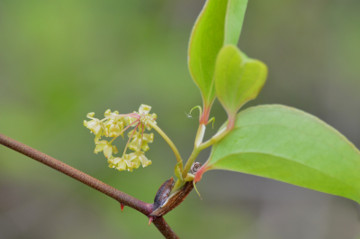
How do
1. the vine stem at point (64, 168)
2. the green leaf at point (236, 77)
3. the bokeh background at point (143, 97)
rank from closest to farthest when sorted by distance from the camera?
the green leaf at point (236, 77) < the vine stem at point (64, 168) < the bokeh background at point (143, 97)

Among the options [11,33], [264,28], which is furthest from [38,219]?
[264,28]

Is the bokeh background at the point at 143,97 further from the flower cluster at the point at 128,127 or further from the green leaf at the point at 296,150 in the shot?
the green leaf at the point at 296,150

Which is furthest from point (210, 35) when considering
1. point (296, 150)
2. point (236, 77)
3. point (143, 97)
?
point (143, 97)

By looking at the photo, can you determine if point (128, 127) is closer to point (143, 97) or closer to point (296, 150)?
point (296, 150)

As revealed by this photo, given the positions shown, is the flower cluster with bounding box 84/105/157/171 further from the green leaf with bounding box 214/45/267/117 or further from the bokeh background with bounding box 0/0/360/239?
the bokeh background with bounding box 0/0/360/239

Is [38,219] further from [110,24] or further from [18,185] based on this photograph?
[110,24]

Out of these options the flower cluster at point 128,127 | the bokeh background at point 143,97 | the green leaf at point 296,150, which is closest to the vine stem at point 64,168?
the flower cluster at point 128,127

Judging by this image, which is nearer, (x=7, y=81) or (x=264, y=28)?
(x=7, y=81)
